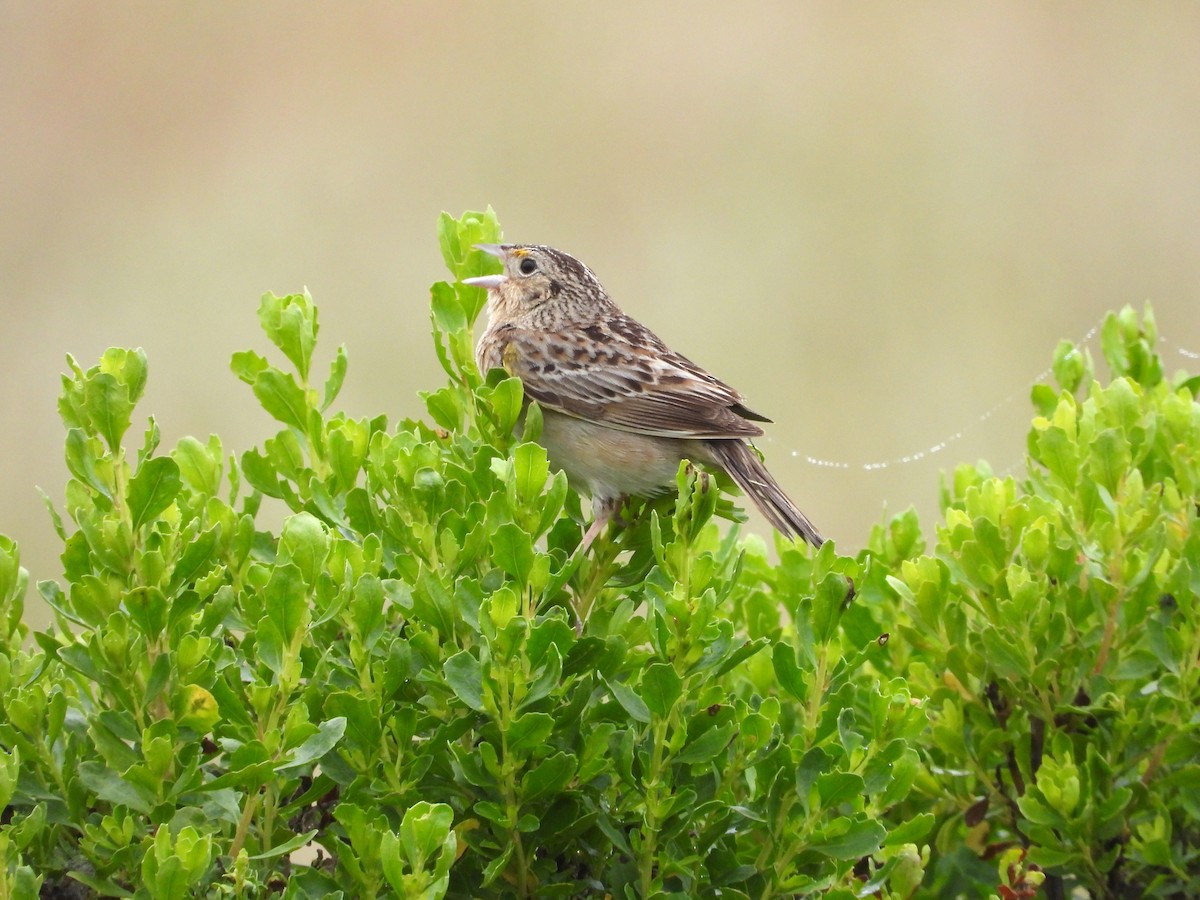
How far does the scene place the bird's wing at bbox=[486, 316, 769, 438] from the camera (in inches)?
171

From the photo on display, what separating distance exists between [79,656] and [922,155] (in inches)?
343

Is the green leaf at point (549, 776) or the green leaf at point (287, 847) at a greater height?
the green leaf at point (549, 776)

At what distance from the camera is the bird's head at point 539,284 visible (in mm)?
5262

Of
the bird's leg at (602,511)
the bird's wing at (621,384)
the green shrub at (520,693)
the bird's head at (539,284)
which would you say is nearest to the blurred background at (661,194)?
the bird's head at (539,284)

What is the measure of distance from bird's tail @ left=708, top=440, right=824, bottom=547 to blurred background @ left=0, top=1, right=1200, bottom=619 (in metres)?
3.79

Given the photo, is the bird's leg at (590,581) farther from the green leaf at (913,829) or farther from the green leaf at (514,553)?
the green leaf at (913,829)

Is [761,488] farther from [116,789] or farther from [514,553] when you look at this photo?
[116,789]

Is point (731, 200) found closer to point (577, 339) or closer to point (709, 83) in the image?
point (709, 83)

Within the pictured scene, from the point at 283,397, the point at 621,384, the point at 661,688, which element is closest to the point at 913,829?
the point at 661,688

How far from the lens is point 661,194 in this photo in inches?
390

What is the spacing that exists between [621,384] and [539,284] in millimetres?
877

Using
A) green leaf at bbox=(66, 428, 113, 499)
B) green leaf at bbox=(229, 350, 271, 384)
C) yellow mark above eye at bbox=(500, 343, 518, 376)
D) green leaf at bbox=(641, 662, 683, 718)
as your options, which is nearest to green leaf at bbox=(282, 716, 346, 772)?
green leaf at bbox=(641, 662, 683, 718)

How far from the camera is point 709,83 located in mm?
10781

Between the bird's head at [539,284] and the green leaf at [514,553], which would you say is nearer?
the green leaf at [514,553]
